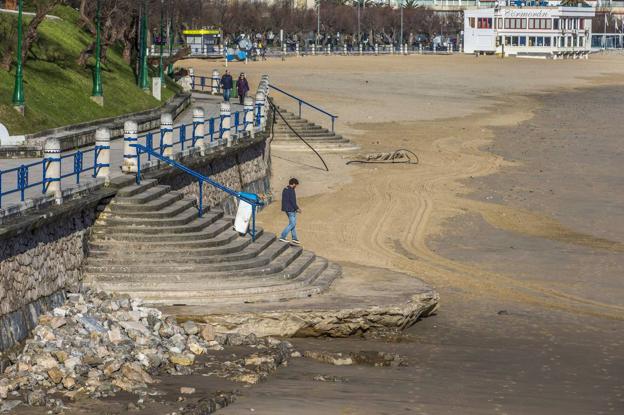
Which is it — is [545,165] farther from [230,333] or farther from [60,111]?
[230,333]

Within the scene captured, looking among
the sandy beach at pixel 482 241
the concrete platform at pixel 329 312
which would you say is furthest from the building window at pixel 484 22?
the concrete platform at pixel 329 312

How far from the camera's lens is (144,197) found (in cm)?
2562

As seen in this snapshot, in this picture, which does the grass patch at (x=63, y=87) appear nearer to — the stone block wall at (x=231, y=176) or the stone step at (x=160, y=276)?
the stone block wall at (x=231, y=176)

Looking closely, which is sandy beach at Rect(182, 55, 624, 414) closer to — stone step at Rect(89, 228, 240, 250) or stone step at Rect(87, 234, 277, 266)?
stone step at Rect(87, 234, 277, 266)

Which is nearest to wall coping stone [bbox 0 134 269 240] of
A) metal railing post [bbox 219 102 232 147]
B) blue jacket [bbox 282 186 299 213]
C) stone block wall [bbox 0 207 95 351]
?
stone block wall [bbox 0 207 95 351]

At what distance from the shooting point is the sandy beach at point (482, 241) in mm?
19969

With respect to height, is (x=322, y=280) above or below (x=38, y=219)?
below

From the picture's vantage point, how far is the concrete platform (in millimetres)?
22359

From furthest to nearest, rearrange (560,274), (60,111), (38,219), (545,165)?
(545,165), (60,111), (560,274), (38,219)

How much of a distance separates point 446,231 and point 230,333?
12.7 meters

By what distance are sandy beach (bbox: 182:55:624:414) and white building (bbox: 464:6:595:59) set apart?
68918 mm

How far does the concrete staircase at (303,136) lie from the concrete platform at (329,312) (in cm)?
2368

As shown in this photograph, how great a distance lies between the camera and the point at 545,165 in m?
47.1

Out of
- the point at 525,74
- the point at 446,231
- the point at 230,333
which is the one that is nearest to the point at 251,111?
the point at 446,231
